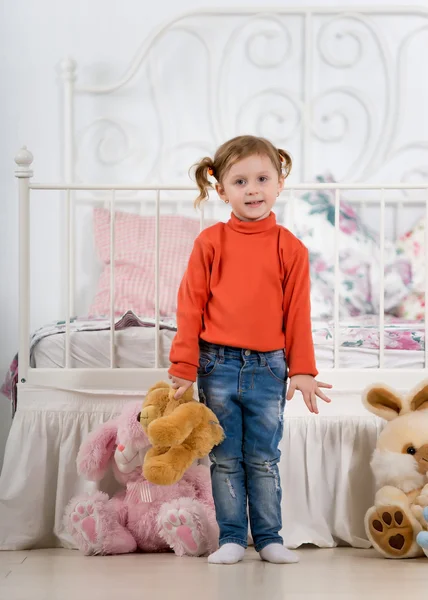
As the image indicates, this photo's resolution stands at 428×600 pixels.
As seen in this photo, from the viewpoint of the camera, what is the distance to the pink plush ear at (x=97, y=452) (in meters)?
2.03

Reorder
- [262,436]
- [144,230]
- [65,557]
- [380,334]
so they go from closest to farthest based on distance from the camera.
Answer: [262,436] < [65,557] < [380,334] < [144,230]

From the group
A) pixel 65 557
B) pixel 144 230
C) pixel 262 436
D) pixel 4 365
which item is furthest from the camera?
pixel 4 365

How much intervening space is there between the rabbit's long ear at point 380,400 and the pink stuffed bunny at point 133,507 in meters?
0.40

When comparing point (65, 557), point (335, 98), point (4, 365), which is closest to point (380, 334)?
point (65, 557)

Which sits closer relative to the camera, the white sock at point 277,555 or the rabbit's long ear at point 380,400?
the white sock at point 277,555

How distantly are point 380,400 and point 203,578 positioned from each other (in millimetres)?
590

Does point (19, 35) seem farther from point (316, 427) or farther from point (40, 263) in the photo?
point (316, 427)

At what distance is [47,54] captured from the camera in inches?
121

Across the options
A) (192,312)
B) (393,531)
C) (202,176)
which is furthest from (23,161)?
(393,531)

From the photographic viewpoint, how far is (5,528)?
2105 millimetres

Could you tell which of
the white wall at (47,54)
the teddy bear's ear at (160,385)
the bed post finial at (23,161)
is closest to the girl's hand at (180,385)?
the teddy bear's ear at (160,385)

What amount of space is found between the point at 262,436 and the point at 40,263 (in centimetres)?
144

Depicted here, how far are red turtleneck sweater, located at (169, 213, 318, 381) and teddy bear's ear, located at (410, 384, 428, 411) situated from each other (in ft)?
0.99

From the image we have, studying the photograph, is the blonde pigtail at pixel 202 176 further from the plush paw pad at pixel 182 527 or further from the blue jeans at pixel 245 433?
the plush paw pad at pixel 182 527
